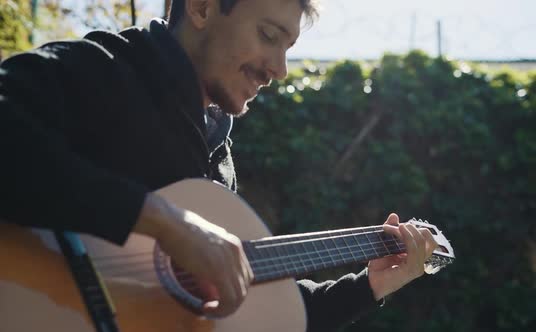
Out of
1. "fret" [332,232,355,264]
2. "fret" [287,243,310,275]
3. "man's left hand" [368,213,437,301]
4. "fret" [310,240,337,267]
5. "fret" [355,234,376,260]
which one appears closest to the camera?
"fret" [287,243,310,275]

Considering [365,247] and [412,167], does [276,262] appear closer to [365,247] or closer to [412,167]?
[365,247]

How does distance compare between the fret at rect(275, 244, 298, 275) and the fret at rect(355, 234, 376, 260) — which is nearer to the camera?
the fret at rect(275, 244, 298, 275)

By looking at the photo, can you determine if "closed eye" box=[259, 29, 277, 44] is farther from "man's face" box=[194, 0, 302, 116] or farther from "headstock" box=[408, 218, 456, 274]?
"headstock" box=[408, 218, 456, 274]

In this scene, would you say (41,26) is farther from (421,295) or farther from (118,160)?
(421,295)

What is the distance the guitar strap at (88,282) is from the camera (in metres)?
1.27

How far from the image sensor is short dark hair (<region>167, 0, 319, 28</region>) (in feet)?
6.30

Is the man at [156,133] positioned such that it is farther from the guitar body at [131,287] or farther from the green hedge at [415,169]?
the green hedge at [415,169]

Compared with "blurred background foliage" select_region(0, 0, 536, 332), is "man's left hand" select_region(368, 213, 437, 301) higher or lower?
higher

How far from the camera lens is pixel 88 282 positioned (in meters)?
1.29

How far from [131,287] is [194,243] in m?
0.25

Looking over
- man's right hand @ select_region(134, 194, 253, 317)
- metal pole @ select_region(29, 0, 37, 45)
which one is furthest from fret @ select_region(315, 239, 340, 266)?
metal pole @ select_region(29, 0, 37, 45)

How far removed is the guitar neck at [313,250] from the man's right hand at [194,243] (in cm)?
27

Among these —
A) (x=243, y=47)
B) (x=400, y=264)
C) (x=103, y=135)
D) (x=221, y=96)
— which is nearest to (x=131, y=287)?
(x=103, y=135)

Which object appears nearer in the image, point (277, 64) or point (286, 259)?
point (286, 259)
